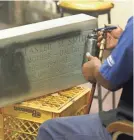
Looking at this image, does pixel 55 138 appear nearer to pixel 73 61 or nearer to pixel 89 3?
pixel 73 61

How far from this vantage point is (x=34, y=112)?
2.05 metres

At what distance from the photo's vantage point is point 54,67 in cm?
213

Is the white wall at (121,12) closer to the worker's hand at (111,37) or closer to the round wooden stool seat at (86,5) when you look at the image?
the round wooden stool seat at (86,5)

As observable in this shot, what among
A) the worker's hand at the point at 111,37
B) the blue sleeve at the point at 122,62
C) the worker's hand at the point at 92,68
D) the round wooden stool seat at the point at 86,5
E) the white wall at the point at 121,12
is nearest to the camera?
the blue sleeve at the point at 122,62

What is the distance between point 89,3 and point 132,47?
165 cm

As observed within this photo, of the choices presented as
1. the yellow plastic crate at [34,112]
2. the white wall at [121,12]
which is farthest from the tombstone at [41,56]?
the white wall at [121,12]

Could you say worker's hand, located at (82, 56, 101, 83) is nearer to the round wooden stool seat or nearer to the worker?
the worker

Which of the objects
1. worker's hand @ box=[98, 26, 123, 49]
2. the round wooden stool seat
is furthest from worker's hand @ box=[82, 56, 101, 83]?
the round wooden stool seat

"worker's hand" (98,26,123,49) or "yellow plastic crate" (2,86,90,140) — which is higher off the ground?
"worker's hand" (98,26,123,49)

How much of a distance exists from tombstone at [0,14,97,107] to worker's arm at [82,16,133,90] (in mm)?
638

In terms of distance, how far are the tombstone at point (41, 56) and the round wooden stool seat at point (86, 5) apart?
2.16 ft

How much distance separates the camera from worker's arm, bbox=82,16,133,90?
133 centimetres

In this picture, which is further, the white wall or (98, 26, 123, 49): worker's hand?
the white wall

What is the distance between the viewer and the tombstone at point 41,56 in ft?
6.46
